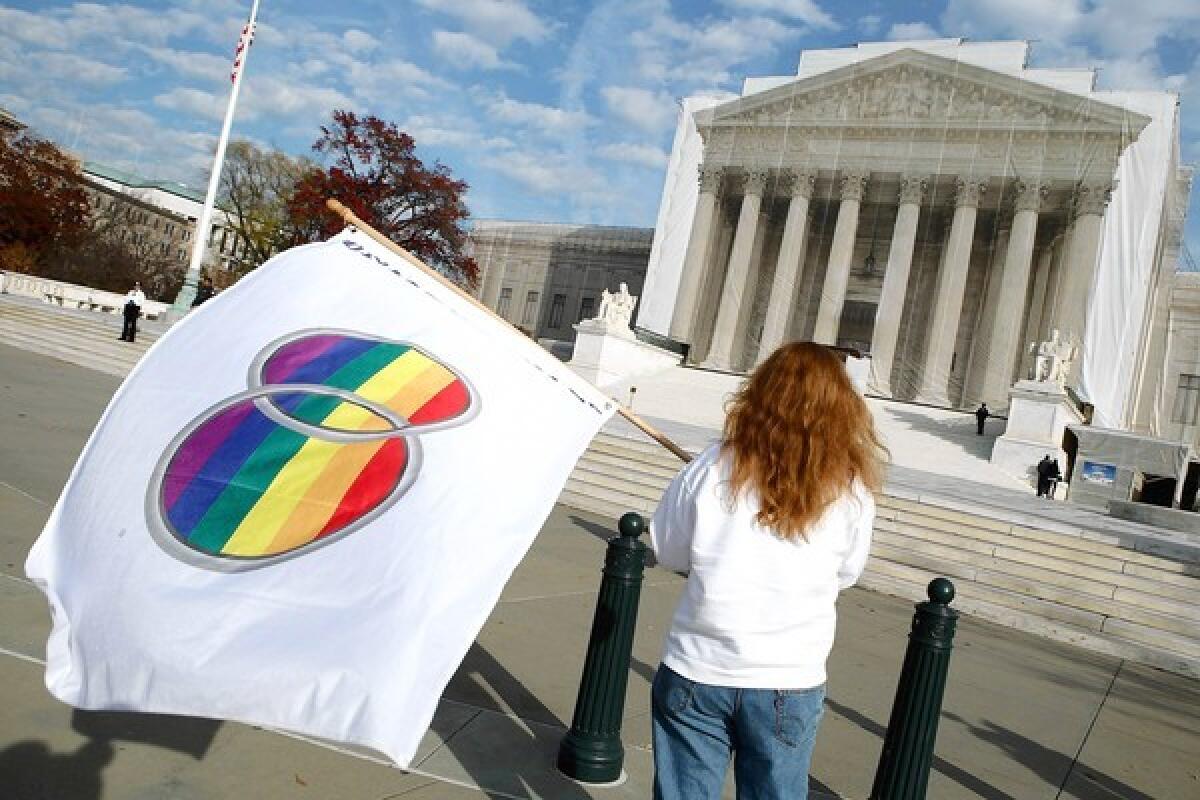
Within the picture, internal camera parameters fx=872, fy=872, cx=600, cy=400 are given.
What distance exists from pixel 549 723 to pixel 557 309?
5013 cm

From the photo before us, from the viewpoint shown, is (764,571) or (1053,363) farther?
(1053,363)

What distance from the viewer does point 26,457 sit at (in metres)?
8.34

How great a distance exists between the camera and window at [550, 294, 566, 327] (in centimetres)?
5369

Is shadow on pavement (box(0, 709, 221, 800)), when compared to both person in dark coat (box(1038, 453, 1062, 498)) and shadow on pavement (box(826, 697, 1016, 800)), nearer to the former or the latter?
shadow on pavement (box(826, 697, 1016, 800))

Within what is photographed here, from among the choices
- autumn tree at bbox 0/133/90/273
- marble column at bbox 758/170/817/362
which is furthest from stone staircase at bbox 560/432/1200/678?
autumn tree at bbox 0/133/90/273

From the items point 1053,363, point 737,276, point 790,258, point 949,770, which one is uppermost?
point 790,258

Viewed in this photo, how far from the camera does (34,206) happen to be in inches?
1869

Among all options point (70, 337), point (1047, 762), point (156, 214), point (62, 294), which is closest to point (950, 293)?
point (70, 337)

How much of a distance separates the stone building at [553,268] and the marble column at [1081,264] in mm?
24196

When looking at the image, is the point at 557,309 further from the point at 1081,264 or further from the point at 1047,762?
the point at 1047,762

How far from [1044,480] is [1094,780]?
58.8 ft

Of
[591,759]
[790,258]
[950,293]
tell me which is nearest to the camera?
[591,759]

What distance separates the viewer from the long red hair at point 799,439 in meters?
2.16

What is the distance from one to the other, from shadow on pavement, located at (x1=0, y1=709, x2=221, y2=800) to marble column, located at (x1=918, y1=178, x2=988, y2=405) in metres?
33.4
